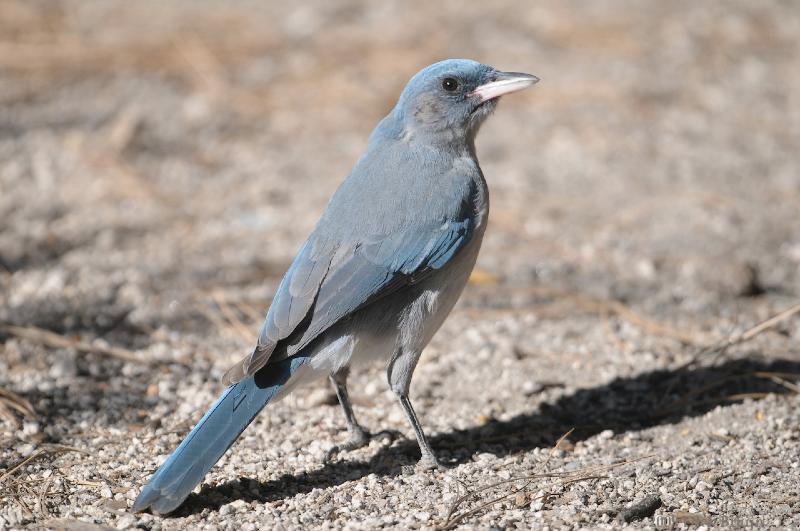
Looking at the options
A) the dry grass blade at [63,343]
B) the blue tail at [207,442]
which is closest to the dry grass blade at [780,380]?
the blue tail at [207,442]

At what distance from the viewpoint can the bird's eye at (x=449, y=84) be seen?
170 inches

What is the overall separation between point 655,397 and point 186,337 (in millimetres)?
2276

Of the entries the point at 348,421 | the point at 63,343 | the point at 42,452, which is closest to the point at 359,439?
the point at 348,421

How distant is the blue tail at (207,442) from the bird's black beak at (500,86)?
1.47 m

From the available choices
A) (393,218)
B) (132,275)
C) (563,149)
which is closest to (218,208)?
(132,275)

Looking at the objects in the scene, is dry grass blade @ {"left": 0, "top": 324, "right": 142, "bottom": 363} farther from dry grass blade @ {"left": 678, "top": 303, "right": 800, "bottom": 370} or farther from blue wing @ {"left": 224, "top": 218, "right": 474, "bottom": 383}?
dry grass blade @ {"left": 678, "top": 303, "right": 800, "bottom": 370}

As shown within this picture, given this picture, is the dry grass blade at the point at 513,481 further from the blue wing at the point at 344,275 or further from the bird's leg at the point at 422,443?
the blue wing at the point at 344,275

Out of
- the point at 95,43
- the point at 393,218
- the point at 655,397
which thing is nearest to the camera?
the point at 393,218

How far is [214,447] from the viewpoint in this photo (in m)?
3.46

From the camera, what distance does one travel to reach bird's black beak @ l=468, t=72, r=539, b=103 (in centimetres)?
428

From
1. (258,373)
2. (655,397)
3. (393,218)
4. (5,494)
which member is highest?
(393,218)

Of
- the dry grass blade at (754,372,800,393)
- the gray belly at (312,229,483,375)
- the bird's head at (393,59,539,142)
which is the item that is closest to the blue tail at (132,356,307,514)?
the gray belly at (312,229,483,375)

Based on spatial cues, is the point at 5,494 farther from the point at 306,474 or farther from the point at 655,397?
the point at 655,397

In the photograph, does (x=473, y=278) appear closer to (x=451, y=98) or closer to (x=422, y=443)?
(x=451, y=98)
